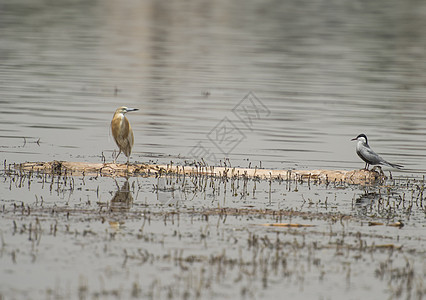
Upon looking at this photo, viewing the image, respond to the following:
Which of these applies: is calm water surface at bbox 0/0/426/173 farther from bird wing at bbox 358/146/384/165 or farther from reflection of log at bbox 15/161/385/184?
reflection of log at bbox 15/161/385/184

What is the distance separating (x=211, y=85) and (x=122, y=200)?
2080 centimetres

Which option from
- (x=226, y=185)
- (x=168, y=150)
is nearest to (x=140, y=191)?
(x=226, y=185)

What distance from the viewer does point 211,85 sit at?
33.4 meters

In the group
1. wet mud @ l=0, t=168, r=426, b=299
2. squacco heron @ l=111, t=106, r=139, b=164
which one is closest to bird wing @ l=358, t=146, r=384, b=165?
wet mud @ l=0, t=168, r=426, b=299

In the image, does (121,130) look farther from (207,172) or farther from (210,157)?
(210,157)

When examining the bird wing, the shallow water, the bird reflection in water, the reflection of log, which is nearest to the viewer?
the shallow water

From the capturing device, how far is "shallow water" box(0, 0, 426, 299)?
926cm

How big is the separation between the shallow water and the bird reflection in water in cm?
5

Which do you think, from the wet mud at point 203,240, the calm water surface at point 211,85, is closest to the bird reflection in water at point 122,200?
the wet mud at point 203,240

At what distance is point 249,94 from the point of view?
101 ft

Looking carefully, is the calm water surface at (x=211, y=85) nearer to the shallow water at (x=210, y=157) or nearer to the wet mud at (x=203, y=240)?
the shallow water at (x=210, y=157)

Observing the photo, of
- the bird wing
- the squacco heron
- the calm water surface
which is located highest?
the calm water surface

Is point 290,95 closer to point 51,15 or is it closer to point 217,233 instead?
point 217,233

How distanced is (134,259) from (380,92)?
82.1 feet
